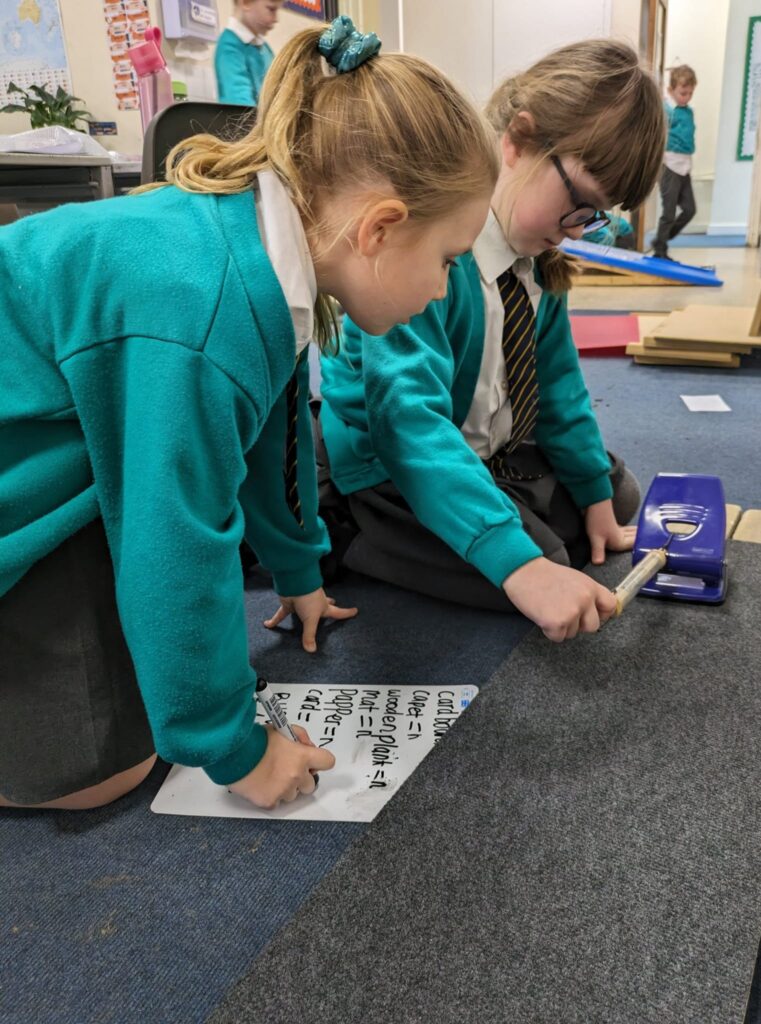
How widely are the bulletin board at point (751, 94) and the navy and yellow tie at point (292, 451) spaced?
8.07m

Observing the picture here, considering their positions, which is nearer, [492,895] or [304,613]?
[492,895]

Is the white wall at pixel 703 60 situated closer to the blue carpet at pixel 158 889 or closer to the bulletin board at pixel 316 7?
the bulletin board at pixel 316 7

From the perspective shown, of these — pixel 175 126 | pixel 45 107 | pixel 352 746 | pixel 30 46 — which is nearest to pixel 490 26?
pixel 30 46

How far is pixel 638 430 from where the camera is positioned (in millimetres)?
2068

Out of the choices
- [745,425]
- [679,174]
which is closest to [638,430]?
[745,425]

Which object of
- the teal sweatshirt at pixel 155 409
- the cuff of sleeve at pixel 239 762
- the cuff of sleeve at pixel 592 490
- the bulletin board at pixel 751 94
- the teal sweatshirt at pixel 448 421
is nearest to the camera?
the teal sweatshirt at pixel 155 409

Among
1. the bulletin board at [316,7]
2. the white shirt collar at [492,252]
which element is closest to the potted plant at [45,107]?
the bulletin board at [316,7]

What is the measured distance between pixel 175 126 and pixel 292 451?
2.21ft

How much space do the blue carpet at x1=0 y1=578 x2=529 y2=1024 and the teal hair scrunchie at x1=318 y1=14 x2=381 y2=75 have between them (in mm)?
701

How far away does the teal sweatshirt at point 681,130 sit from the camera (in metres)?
5.75

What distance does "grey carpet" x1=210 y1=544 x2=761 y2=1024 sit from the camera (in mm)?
587

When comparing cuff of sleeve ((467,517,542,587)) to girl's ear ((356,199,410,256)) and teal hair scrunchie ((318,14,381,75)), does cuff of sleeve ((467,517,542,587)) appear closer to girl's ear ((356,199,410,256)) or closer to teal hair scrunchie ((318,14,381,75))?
girl's ear ((356,199,410,256))

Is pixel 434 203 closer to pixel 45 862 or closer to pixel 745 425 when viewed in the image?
pixel 45 862

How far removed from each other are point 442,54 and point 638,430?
4.25 m
